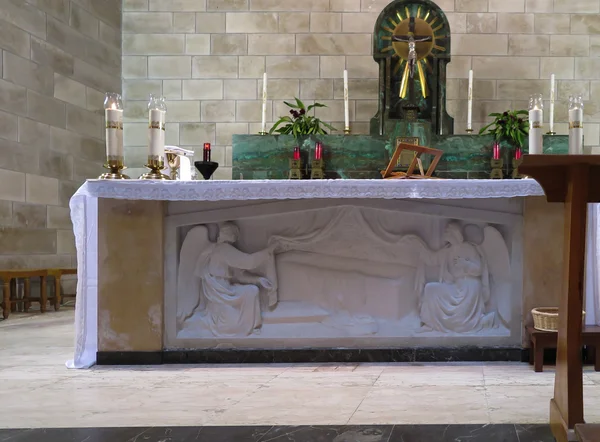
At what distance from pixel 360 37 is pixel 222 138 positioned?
2338 mm

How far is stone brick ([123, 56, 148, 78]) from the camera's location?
8.57m

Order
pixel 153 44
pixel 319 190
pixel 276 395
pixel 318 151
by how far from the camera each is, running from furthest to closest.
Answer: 1. pixel 153 44
2. pixel 318 151
3. pixel 319 190
4. pixel 276 395

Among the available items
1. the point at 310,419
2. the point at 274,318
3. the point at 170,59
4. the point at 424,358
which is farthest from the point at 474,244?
the point at 170,59

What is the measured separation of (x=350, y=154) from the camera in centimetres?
625

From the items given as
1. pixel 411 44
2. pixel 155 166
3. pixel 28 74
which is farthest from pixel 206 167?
pixel 28 74

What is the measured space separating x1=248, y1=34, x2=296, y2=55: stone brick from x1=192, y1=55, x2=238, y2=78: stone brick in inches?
12.2

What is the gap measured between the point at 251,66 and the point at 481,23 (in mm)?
3171

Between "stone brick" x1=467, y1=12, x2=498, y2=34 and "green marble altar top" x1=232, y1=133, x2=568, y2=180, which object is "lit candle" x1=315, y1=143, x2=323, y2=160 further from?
"stone brick" x1=467, y1=12, x2=498, y2=34

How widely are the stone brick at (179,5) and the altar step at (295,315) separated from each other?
19.1 feet

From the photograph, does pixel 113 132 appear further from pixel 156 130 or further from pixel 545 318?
pixel 545 318

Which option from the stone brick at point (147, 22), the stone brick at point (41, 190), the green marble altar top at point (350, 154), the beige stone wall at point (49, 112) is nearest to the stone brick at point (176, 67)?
the stone brick at point (147, 22)

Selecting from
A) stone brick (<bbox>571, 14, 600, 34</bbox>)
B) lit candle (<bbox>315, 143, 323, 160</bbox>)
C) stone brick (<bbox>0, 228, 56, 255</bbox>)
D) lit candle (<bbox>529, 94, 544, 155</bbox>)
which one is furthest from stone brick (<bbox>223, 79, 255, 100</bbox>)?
lit candle (<bbox>529, 94, 544, 155</bbox>)

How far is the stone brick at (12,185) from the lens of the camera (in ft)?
21.9

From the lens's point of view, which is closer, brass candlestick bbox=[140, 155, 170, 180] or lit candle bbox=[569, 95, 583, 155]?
lit candle bbox=[569, 95, 583, 155]
